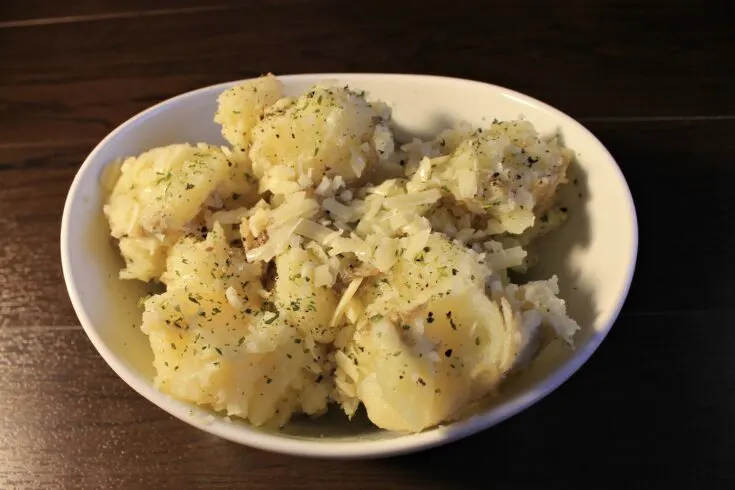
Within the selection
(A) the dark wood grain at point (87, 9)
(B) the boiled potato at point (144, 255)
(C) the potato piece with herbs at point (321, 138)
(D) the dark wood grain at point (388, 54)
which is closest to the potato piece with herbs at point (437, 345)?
(C) the potato piece with herbs at point (321, 138)

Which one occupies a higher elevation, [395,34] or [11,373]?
[395,34]

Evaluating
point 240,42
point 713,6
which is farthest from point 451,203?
point 713,6

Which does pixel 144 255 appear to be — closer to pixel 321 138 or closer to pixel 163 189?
pixel 163 189

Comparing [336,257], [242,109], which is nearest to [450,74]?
[242,109]

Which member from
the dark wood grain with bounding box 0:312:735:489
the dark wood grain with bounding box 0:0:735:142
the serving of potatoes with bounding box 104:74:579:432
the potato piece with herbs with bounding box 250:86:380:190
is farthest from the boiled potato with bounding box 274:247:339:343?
the dark wood grain with bounding box 0:0:735:142

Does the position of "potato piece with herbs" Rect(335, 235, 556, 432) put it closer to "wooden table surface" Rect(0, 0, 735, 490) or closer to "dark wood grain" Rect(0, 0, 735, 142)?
"wooden table surface" Rect(0, 0, 735, 490)

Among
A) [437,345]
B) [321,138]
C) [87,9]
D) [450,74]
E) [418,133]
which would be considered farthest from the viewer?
[87,9]

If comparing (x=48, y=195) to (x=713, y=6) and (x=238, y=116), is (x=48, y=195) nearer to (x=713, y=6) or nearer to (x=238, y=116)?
(x=238, y=116)
